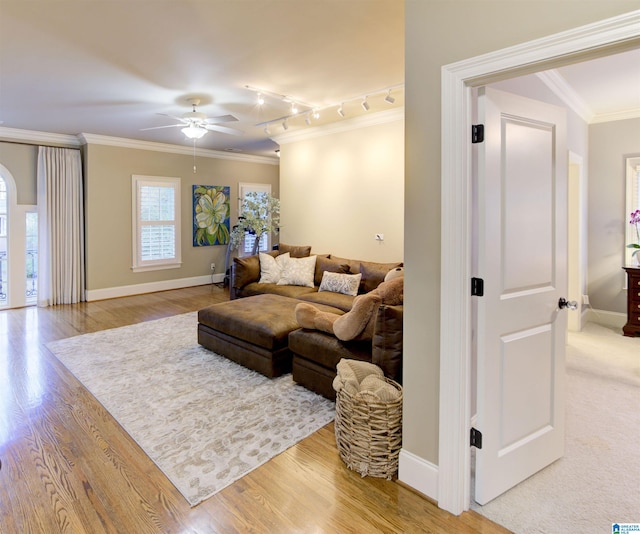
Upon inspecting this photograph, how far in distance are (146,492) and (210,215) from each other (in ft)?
21.7

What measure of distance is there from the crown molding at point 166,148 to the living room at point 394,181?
0.06 meters

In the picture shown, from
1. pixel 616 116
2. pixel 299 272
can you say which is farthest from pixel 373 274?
pixel 616 116

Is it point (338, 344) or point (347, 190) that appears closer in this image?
point (338, 344)

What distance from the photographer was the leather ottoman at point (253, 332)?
3.41m

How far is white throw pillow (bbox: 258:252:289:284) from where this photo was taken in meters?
5.70

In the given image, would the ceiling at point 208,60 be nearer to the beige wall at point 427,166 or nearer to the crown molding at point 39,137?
the crown molding at point 39,137

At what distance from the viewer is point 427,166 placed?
1.85 m

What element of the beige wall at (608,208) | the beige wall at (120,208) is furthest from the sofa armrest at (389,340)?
the beige wall at (120,208)

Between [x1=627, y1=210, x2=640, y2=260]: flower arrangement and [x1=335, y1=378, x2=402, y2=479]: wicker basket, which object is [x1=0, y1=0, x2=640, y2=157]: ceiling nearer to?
[x1=627, y1=210, x2=640, y2=260]: flower arrangement

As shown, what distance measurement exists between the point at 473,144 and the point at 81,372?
12.6 feet

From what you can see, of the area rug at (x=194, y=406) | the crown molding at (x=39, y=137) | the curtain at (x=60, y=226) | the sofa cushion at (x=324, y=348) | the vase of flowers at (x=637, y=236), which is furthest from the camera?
the curtain at (x=60, y=226)

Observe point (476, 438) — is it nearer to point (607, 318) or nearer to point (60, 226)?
point (607, 318)

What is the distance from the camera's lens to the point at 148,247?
7.24 m

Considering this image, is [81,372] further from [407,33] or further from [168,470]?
[407,33]
